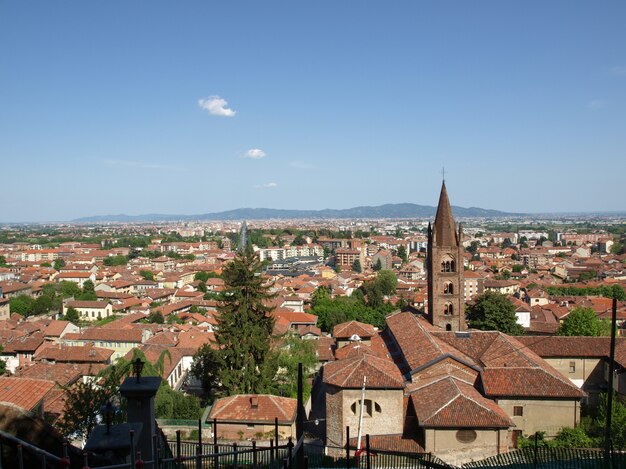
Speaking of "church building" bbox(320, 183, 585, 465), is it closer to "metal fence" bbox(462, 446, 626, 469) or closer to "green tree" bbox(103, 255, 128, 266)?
"metal fence" bbox(462, 446, 626, 469)

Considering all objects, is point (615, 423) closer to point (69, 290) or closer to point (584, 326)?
point (584, 326)

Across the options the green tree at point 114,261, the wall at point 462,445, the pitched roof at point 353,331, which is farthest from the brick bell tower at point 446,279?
the green tree at point 114,261

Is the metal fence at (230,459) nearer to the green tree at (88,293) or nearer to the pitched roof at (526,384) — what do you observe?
the pitched roof at (526,384)

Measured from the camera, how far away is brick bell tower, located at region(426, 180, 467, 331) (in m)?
27.0

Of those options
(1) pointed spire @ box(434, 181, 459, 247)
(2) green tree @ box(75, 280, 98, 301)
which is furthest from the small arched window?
(2) green tree @ box(75, 280, 98, 301)

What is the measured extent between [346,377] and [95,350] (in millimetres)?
20550

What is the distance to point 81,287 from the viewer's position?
69.1 meters

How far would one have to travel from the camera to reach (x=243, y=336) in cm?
2158

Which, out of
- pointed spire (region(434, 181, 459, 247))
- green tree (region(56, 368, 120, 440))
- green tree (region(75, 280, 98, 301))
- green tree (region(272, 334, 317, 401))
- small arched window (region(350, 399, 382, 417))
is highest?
pointed spire (region(434, 181, 459, 247))

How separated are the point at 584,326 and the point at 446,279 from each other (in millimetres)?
10574

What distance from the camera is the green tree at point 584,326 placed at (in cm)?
3072

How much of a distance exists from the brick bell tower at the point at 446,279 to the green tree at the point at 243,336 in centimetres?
932

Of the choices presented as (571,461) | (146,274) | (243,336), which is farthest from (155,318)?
(571,461)

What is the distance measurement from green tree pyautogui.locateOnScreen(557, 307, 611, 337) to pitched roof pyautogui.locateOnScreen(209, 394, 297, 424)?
20.7m
